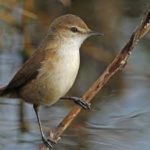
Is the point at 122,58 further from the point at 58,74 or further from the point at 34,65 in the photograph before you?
the point at 34,65

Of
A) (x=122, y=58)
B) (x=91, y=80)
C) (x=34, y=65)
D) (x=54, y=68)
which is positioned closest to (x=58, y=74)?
(x=54, y=68)

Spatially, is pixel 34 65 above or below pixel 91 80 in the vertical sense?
above

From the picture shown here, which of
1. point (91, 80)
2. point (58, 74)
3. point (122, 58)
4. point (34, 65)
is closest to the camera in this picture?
point (122, 58)

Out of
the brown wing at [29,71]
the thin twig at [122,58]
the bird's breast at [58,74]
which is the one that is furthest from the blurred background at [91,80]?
the thin twig at [122,58]

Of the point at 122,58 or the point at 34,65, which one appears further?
the point at 34,65

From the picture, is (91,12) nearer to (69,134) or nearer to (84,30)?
(69,134)

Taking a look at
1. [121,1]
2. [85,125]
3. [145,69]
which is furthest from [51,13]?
[85,125]

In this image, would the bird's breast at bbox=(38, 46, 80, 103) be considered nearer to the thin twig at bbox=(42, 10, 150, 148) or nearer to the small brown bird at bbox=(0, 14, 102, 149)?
the small brown bird at bbox=(0, 14, 102, 149)
